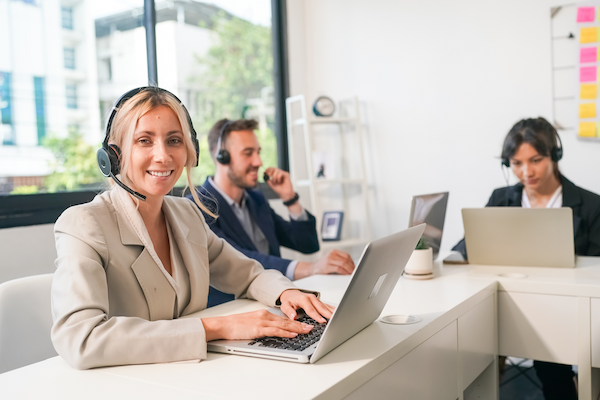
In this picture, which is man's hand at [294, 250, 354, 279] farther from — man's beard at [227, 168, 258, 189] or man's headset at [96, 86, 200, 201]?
man's headset at [96, 86, 200, 201]

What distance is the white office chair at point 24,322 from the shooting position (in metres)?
1.23

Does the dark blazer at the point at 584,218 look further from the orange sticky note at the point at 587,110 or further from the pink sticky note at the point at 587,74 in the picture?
the pink sticky note at the point at 587,74

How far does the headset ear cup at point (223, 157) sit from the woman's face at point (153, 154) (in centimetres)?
115

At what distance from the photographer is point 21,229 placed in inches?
88.9

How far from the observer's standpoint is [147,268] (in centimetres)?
118

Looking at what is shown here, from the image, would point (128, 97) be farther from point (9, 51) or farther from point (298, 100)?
point (298, 100)

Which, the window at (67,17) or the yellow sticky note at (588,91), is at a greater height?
the window at (67,17)

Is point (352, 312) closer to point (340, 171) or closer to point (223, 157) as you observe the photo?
point (223, 157)

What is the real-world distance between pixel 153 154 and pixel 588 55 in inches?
105

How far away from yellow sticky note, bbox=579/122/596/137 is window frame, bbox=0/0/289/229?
6.44 feet

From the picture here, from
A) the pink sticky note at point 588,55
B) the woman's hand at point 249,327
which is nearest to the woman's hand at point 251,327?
the woman's hand at point 249,327

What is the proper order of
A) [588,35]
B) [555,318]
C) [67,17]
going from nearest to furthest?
1. [555,318]
2. [67,17]
3. [588,35]

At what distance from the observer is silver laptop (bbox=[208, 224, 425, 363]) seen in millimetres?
908

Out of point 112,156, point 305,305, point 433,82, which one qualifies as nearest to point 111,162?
point 112,156
